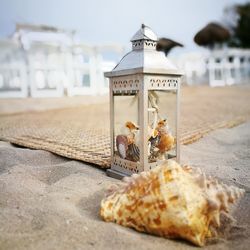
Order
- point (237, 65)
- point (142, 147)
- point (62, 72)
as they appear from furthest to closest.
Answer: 1. point (237, 65)
2. point (62, 72)
3. point (142, 147)

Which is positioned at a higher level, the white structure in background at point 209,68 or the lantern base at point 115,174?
the white structure in background at point 209,68

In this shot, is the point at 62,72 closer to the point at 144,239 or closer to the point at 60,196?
the point at 60,196

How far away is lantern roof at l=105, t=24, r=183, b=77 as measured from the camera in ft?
5.91

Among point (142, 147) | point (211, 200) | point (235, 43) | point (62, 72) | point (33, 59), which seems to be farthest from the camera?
point (235, 43)

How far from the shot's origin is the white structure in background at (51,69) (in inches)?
258

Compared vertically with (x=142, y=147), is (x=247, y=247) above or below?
below

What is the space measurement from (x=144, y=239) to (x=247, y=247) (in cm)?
45

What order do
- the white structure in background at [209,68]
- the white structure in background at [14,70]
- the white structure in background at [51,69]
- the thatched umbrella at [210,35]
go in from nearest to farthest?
1. the white structure in background at [14,70]
2. the white structure in background at [51,69]
3. the white structure in background at [209,68]
4. the thatched umbrella at [210,35]

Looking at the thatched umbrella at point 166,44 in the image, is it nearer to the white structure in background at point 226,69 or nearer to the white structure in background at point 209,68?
the white structure in background at point 209,68

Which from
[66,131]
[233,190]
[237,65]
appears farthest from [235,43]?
[233,190]

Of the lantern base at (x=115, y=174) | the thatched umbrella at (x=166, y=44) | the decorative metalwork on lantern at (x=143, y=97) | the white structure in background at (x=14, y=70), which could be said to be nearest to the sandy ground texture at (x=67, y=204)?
the lantern base at (x=115, y=174)

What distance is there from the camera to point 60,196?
1659 mm

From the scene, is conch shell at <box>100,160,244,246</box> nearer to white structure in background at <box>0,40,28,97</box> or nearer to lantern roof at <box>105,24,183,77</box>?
lantern roof at <box>105,24,183,77</box>

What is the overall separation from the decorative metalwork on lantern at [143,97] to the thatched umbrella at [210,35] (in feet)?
55.4
